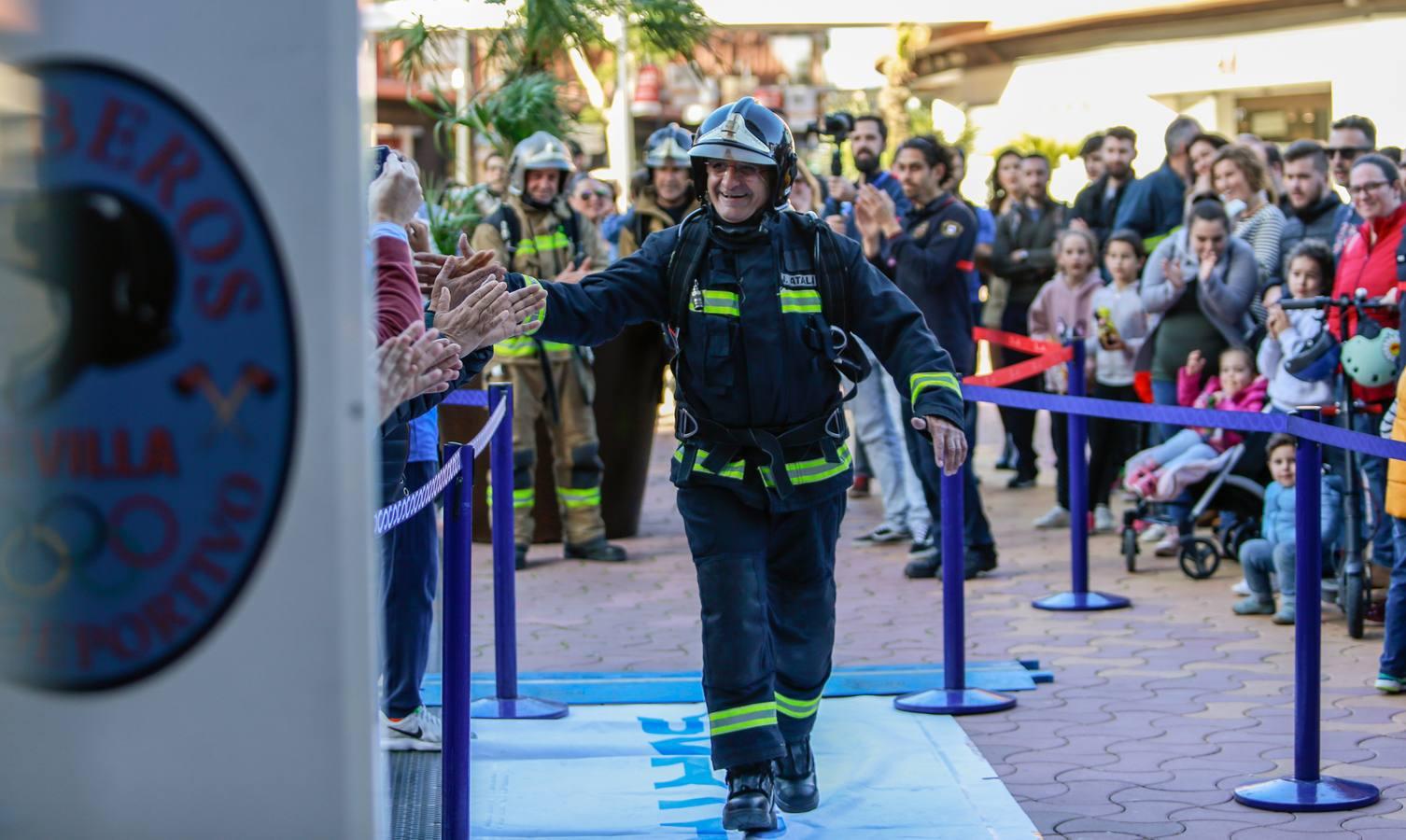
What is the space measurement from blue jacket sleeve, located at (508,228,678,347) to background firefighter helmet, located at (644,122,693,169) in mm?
4927

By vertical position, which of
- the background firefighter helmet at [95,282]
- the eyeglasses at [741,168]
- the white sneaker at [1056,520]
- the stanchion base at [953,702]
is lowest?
the stanchion base at [953,702]

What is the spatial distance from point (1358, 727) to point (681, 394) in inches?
103

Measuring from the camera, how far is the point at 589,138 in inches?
586

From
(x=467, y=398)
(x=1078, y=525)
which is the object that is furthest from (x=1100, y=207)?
(x=467, y=398)

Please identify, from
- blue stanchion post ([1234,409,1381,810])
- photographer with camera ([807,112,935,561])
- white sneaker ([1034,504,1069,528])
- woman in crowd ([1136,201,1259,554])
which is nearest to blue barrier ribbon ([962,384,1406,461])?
blue stanchion post ([1234,409,1381,810])

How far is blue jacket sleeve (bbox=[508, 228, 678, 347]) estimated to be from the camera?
504 cm

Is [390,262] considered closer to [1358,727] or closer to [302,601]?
[302,601]

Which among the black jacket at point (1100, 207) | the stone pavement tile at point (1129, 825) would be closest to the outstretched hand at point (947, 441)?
the stone pavement tile at point (1129, 825)

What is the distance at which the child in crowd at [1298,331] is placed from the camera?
796 centimetres

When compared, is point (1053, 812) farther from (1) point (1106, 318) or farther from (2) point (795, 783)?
(1) point (1106, 318)

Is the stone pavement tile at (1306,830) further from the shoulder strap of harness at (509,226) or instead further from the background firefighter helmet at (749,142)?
the shoulder strap of harness at (509,226)

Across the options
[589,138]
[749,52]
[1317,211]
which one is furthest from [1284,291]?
[749,52]

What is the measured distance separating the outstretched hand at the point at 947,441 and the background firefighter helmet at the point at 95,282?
3098 millimetres

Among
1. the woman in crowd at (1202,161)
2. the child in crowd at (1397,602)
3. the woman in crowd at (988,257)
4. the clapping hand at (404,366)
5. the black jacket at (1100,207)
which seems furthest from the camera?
the woman in crowd at (988,257)
